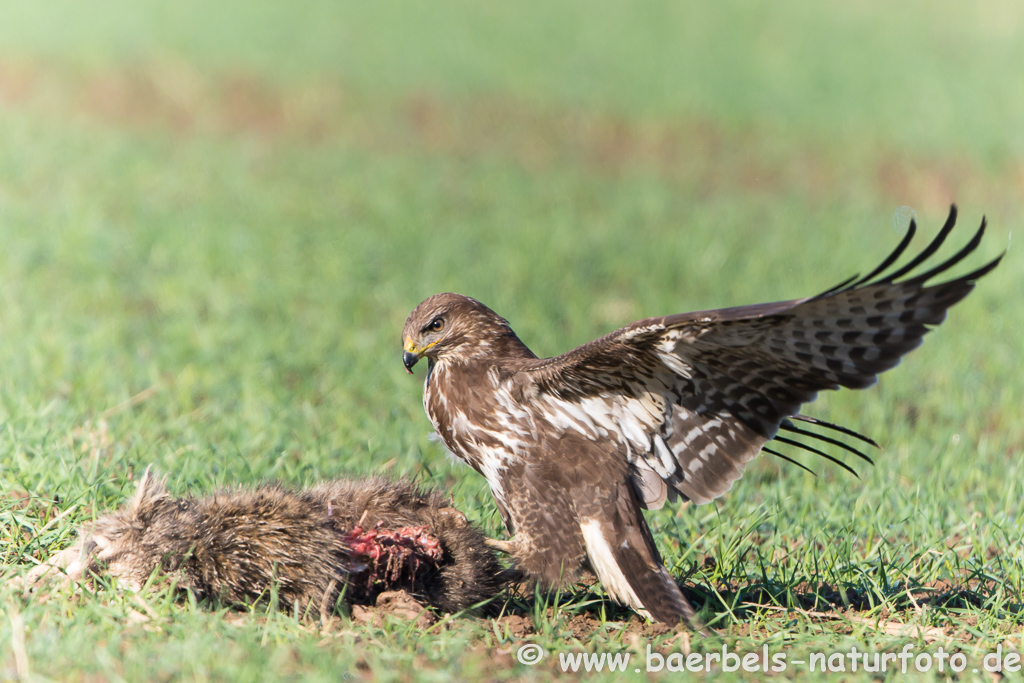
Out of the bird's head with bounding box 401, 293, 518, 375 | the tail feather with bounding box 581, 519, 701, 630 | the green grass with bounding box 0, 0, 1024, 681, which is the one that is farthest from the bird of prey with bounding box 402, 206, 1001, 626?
the green grass with bounding box 0, 0, 1024, 681

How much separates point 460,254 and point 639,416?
546 cm

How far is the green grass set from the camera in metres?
3.47

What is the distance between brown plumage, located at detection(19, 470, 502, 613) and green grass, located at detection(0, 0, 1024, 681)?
10 cm

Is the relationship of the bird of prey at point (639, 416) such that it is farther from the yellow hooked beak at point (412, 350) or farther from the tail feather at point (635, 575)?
the yellow hooked beak at point (412, 350)

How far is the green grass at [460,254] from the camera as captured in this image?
3469 mm

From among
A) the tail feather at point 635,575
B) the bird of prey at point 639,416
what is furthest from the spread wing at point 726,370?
the tail feather at point 635,575

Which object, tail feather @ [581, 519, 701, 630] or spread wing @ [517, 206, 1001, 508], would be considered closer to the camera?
spread wing @ [517, 206, 1001, 508]

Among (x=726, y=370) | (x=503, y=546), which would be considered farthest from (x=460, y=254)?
(x=726, y=370)

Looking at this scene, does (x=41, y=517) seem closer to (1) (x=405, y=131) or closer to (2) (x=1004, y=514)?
(2) (x=1004, y=514)

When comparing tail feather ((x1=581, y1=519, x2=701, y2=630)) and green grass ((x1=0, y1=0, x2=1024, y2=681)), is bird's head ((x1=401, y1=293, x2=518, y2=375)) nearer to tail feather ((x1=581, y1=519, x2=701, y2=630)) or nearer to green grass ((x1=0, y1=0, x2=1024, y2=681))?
green grass ((x1=0, y1=0, x2=1024, y2=681))

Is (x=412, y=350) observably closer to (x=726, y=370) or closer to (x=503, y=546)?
(x=503, y=546)

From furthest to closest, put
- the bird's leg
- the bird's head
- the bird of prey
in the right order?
the bird's head < the bird's leg < the bird of prey

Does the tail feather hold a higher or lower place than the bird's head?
lower

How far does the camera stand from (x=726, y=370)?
332 cm
